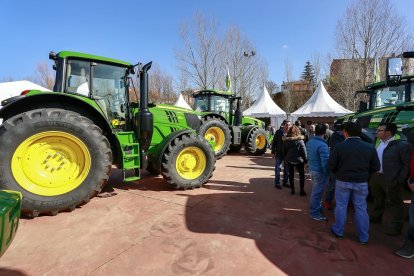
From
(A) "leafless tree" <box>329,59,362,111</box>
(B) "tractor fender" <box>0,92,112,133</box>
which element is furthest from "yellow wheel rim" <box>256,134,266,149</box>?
(A) "leafless tree" <box>329,59,362,111</box>

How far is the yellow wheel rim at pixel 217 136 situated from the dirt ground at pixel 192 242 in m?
4.62

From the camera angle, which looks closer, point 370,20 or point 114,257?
point 114,257

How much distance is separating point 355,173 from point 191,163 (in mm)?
2966

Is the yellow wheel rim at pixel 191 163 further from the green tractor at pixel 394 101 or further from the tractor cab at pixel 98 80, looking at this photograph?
the green tractor at pixel 394 101

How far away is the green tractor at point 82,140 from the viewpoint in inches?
138

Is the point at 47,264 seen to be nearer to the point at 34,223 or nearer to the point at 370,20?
the point at 34,223

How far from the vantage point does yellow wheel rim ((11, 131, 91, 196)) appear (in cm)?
356

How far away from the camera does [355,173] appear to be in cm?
297

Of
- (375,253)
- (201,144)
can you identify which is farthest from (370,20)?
(375,253)

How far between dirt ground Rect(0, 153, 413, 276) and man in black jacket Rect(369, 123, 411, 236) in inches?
7.7

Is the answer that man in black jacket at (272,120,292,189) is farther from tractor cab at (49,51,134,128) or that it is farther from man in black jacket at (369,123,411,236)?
tractor cab at (49,51,134,128)

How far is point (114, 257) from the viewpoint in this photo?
2.61 metres

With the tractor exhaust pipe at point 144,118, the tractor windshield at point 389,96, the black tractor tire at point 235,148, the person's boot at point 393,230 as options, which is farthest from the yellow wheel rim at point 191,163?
the black tractor tire at point 235,148

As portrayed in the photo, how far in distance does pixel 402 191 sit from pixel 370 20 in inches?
677
